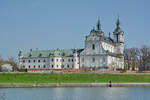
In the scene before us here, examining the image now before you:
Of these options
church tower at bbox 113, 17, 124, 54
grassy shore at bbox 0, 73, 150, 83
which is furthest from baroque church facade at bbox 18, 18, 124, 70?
grassy shore at bbox 0, 73, 150, 83

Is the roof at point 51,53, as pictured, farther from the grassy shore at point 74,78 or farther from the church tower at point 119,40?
the grassy shore at point 74,78

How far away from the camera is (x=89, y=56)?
319ft

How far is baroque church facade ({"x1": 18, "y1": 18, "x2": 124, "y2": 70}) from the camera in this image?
95.9m

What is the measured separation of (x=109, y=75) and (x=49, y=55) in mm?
34585

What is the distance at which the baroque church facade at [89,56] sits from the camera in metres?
95.9

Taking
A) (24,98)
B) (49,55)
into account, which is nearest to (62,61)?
(49,55)

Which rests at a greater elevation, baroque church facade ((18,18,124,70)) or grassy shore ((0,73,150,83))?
baroque church facade ((18,18,124,70))

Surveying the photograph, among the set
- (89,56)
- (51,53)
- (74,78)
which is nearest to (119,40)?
(89,56)

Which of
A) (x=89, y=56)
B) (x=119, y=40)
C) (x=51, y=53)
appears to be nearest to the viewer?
(x=89, y=56)

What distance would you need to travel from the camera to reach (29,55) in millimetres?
108125

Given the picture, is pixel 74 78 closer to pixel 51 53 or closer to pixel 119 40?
pixel 51 53

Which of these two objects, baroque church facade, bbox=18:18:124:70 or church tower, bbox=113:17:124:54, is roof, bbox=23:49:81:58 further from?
church tower, bbox=113:17:124:54

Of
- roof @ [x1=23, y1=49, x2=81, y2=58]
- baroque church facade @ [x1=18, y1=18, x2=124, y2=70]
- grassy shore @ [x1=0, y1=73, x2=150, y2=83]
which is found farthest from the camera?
roof @ [x1=23, y1=49, x2=81, y2=58]

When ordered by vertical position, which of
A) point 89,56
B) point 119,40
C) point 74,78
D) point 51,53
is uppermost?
point 119,40
